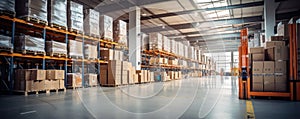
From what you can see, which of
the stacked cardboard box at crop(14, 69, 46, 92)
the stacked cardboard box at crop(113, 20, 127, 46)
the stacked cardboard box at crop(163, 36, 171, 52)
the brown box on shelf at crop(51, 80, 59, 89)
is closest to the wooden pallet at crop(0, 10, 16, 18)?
the stacked cardboard box at crop(14, 69, 46, 92)

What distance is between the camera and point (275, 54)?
4871 mm

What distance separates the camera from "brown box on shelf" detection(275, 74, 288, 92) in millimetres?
4660

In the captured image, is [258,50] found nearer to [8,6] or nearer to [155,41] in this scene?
[8,6]

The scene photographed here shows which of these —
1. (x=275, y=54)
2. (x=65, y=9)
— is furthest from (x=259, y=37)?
(x=65, y=9)

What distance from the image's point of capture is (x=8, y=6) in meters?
5.56

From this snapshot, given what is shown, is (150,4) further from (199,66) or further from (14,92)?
(199,66)

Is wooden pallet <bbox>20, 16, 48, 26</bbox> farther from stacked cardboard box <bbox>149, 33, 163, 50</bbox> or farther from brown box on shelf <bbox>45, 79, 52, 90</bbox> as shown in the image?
stacked cardboard box <bbox>149, 33, 163, 50</bbox>

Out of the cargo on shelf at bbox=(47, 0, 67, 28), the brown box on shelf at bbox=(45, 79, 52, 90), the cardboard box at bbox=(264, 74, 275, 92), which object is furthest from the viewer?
the cargo on shelf at bbox=(47, 0, 67, 28)

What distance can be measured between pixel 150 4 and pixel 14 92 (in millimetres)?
8139

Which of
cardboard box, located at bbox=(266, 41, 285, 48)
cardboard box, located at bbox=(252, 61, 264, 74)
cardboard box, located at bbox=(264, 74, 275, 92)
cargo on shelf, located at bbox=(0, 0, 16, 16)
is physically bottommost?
cardboard box, located at bbox=(264, 74, 275, 92)

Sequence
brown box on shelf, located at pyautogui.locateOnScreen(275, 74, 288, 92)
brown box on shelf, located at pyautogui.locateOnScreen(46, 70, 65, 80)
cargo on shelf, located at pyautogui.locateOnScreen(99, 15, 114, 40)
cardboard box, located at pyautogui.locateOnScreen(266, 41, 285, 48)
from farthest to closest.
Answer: cargo on shelf, located at pyautogui.locateOnScreen(99, 15, 114, 40) < brown box on shelf, located at pyautogui.locateOnScreen(46, 70, 65, 80) < cardboard box, located at pyautogui.locateOnScreen(266, 41, 285, 48) < brown box on shelf, located at pyautogui.locateOnScreen(275, 74, 288, 92)

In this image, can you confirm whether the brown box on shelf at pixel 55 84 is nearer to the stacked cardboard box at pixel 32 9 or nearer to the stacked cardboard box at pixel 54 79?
the stacked cardboard box at pixel 54 79

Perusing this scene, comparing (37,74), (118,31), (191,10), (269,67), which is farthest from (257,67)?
(191,10)

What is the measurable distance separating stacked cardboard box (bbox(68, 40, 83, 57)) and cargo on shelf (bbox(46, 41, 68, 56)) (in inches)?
10.7
